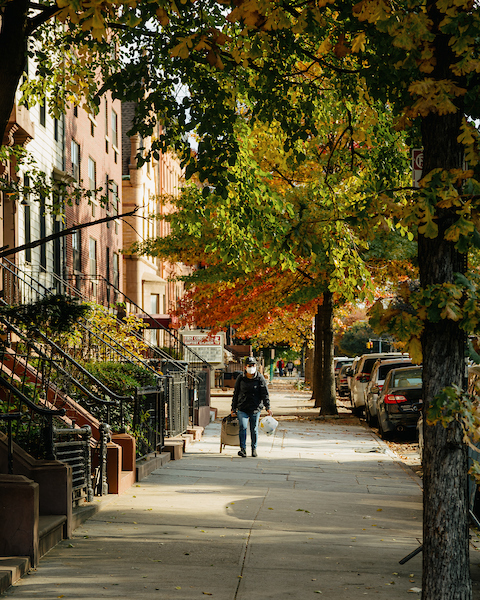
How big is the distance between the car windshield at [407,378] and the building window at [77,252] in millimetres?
11722

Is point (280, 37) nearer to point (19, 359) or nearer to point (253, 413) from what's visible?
point (19, 359)

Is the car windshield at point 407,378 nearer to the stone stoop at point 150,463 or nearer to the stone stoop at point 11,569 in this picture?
the stone stoop at point 150,463

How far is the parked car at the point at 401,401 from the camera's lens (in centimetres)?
1733

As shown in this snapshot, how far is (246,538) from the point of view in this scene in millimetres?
7734

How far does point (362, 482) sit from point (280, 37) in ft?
23.2

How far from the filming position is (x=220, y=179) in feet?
27.4

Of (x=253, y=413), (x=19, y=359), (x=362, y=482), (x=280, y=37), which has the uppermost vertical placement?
(x=280, y=37)

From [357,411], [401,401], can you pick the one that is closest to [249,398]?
[401,401]

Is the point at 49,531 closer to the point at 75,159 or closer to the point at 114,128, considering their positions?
the point at 75,159

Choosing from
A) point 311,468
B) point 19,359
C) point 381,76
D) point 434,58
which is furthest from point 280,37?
point 311,468

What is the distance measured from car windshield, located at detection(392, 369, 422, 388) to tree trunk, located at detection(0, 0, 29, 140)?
41.0ft

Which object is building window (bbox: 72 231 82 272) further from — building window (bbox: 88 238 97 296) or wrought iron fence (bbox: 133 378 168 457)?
wrought iron fence (bbox: 133 378 168 457)

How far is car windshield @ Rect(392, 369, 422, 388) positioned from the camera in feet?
59.0

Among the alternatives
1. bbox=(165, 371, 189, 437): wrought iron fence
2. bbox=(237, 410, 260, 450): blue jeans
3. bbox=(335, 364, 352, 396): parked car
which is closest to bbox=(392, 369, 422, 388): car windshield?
bbox=(237, 410, 260, 450): blue jeans
